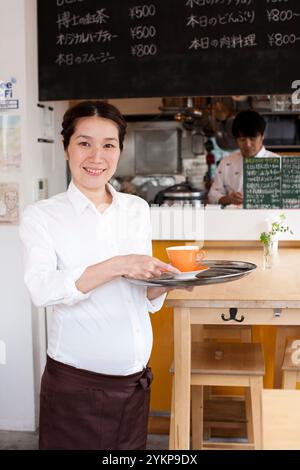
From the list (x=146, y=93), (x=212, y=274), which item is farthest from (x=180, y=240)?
(x=212, y=274)

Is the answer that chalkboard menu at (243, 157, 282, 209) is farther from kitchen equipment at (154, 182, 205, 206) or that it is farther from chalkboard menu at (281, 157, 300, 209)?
kitchen equipment at (154, 182, 205, 206)

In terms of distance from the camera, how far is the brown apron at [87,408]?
7.75 ft

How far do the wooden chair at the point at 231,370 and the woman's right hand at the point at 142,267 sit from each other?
1.09 meters

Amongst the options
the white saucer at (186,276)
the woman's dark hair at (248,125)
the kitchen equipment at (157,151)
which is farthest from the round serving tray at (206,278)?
the kitchen equipment at (157,151)

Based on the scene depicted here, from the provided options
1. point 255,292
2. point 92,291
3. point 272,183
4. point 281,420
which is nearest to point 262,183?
point 272,183

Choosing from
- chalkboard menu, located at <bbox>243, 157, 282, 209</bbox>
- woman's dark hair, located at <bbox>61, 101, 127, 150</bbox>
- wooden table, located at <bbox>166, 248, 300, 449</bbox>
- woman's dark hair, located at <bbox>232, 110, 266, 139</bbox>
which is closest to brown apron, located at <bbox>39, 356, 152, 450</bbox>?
wooden table, located at <bbox>166, 248, 300, 449</bbox>

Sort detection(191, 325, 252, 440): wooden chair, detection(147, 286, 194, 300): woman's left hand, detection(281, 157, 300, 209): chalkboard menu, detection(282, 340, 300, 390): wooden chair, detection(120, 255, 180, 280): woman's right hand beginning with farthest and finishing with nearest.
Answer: detection(281, 157, 300, 209): chalkboard menu < detection(191, 325, 252, 440): wooden chair < detection(282, 340, 300, 390): wooden chair < detection(147, 286, 194, 300): woman's left hand < detection(120, 255, 180, 280): woman's right hand

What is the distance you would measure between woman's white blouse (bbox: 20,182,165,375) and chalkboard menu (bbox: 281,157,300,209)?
2.13m

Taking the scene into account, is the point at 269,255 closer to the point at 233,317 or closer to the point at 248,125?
the point at 233,317

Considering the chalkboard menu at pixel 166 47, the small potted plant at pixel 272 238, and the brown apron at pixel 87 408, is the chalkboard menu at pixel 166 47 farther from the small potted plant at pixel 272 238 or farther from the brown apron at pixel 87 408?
the brown apron at pixel 87 408

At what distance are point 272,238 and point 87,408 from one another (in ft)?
5.93

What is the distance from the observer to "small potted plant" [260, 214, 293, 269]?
3701 mm

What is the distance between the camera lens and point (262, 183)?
4.38 metres

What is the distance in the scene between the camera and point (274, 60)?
4.19m
